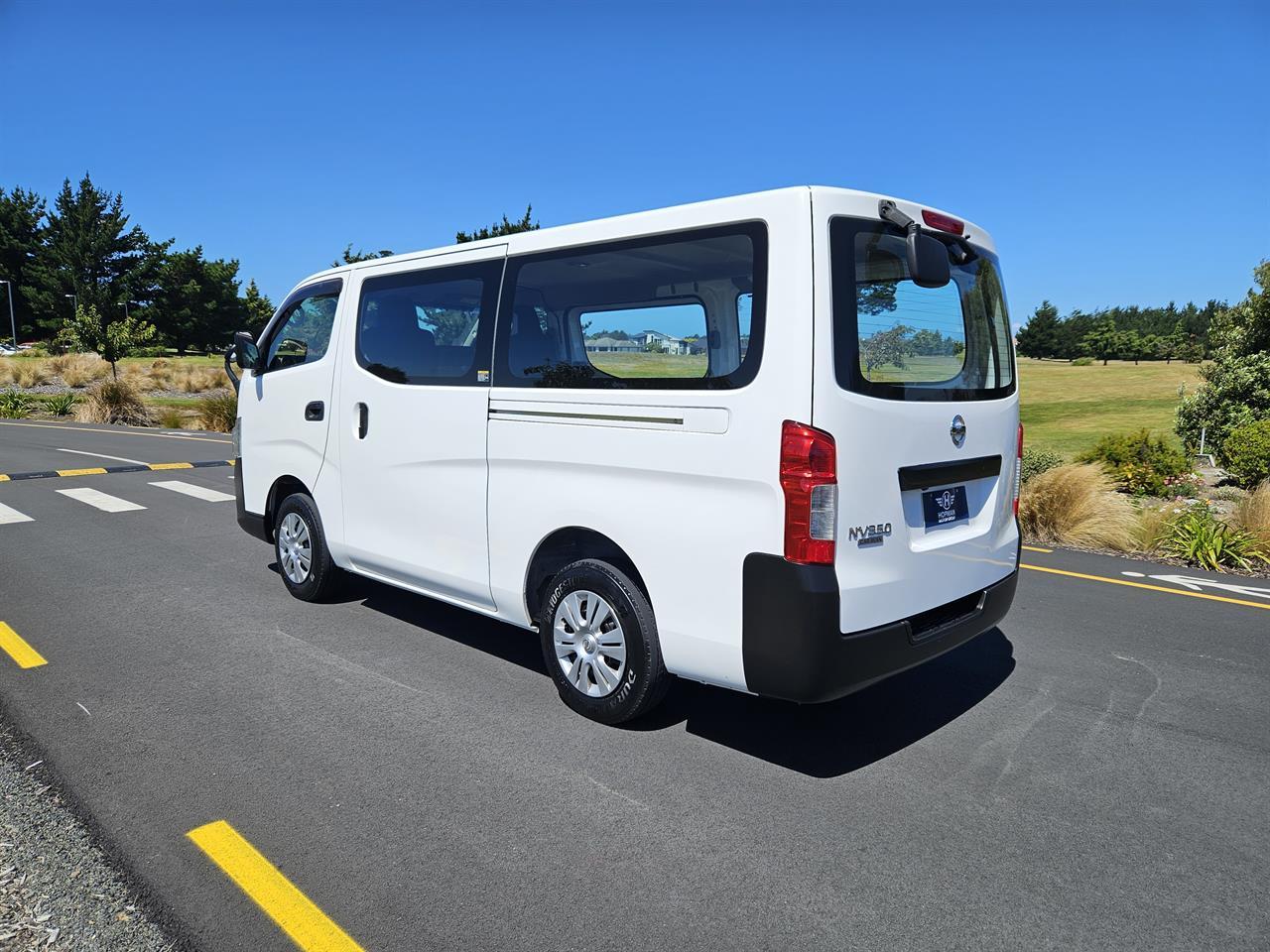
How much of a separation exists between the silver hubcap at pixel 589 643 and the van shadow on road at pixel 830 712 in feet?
0.94

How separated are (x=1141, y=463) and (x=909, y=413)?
1375cm

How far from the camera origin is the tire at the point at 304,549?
18.6 feet

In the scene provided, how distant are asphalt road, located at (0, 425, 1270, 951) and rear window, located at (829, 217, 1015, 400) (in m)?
1.61

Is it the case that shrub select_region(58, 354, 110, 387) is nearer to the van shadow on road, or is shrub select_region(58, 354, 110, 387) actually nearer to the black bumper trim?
the black bumper trim

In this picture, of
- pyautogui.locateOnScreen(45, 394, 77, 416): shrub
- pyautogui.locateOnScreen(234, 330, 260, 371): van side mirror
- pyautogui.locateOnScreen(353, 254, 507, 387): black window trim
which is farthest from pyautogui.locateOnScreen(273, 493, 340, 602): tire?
pyautogui.locateOnScreen(45, 394, 77, 416): shrub

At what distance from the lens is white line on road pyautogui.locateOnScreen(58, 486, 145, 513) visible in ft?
31.1

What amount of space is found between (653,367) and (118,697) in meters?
3.07

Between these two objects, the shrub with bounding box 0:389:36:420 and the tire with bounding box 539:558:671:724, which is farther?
the shrub with bounding box 0:389:36:420

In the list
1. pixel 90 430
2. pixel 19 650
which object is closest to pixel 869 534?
pixel 19 650

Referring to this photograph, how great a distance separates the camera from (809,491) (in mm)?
3123

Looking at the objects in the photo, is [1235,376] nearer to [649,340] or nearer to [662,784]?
[649,340]

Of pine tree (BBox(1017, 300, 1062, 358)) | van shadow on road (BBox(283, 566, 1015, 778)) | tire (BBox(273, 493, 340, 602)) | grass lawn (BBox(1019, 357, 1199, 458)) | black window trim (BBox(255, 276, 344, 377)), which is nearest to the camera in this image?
van shadow on road (BBox(283, 566, 1015, 778))

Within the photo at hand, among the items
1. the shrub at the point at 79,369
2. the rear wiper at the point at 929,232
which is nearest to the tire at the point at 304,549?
the rear wiper at the point at 929,232

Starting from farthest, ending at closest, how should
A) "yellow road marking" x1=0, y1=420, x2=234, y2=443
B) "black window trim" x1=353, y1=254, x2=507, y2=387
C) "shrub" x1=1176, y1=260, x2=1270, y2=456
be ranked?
"yellow road marking" x1=0, y1=420, x2=234, y2=443, "shrub" x1=1176, y1=260, x2=1270, y2=456, "black window trim" x1=353, y1=254, x2=507, y2=387
